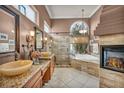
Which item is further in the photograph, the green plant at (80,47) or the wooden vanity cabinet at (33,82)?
the green plant at (80,47)

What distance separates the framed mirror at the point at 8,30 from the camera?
2.12m

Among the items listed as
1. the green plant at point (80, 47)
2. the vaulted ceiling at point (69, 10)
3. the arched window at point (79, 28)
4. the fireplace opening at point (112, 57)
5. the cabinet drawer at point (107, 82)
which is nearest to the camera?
the fireplace opening at point (112, 57)

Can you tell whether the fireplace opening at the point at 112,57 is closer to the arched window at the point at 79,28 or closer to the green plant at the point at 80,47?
the green plant at the point at 80,47

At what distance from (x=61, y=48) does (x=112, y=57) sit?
417 cm

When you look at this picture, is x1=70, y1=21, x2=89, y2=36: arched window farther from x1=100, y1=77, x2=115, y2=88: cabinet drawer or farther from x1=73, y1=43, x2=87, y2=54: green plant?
x1=100, y1=77, x2=115, y2=88: cabinet drawer

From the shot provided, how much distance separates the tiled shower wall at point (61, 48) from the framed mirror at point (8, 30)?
4646 mm

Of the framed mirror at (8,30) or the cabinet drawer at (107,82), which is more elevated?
the framed mirror at (8,30)

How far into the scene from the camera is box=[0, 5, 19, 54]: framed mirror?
2121 mm

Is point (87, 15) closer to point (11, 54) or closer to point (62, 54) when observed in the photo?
point (62, 54)

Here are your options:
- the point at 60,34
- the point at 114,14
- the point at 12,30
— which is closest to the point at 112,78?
the point at 114,14

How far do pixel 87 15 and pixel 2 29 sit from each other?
5.37m

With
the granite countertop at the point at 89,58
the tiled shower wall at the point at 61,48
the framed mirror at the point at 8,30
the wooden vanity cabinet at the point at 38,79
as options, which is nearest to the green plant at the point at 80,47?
the granite countertop at the point at 89,58

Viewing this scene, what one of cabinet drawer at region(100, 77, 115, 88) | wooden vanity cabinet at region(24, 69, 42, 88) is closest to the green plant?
cabinet drawer at region(100, 77, 115, 88)

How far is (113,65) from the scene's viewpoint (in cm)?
345
